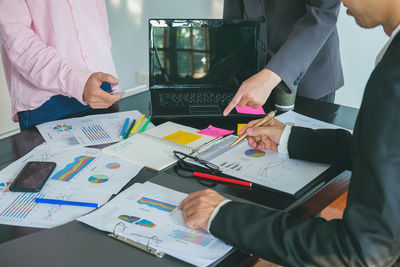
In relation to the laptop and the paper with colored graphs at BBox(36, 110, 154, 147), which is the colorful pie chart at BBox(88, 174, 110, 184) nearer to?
the paper with colored graphs at BBox(36, 110, 154, 147)

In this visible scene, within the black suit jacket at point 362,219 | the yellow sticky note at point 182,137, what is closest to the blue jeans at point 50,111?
the yellow sticky note at point 182,137

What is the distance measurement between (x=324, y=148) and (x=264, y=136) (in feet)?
0.54

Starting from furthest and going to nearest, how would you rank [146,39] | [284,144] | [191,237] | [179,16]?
[146,39]
[179,16]
[284,144]
[191,237]

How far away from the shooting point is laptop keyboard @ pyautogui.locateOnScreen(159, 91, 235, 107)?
1.44m

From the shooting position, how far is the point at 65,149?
45.0 inches

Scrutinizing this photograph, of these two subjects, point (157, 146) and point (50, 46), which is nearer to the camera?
point (157, 146)

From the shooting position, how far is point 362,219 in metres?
0.66

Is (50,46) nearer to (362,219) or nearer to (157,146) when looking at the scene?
(157,146)

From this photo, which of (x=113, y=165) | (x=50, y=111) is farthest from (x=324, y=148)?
(x=50, y=111)

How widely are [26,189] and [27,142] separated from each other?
1.00 feet

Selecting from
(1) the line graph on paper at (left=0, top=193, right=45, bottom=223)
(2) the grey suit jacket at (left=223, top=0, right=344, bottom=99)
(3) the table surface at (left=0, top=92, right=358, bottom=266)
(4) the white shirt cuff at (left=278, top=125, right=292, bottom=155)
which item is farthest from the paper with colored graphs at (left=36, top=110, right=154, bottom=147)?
(2) the grey suit jacket at (left=223, top=0, right=344, bottom=99)

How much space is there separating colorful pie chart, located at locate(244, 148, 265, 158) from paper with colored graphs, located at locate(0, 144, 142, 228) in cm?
30

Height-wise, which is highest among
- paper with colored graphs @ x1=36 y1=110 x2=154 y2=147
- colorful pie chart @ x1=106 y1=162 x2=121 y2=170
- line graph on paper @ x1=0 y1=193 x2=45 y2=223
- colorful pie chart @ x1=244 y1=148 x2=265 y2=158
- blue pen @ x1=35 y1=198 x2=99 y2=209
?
paper with colored graphs @ x1=36 y1=110 x2=154 y2=147

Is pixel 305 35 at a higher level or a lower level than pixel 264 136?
higher
